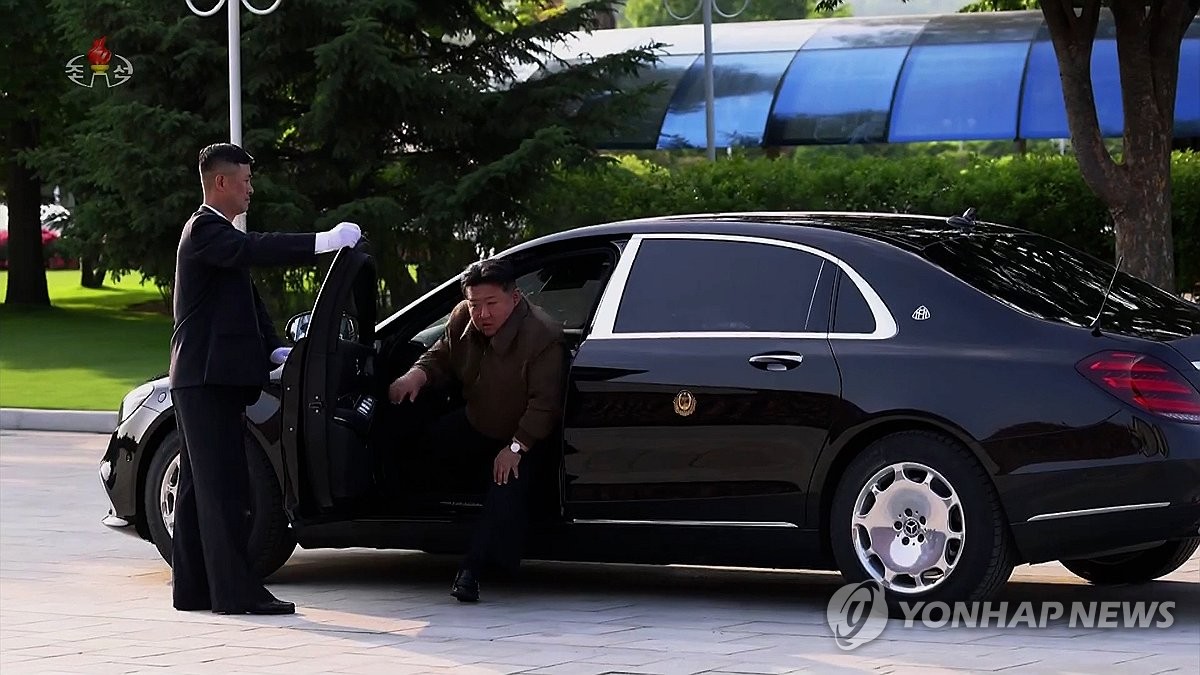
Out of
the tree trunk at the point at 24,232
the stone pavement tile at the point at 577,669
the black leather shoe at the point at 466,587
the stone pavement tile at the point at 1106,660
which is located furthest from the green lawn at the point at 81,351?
the stone pavement tile at the point at 1106,660

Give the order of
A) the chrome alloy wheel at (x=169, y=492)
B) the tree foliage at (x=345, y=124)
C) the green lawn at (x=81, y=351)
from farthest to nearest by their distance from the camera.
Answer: the tree foliage at (x=345, y=124) → the green lawn at (x=81, y=351) → the chrome alloy wheel at (x=169, y=492)

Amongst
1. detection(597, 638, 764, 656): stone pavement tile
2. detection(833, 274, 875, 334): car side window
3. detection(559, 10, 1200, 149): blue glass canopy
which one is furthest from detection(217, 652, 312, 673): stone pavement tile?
detection(559, 10, 1200, 149): blue glass canopy

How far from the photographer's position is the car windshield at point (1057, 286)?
7633 mm

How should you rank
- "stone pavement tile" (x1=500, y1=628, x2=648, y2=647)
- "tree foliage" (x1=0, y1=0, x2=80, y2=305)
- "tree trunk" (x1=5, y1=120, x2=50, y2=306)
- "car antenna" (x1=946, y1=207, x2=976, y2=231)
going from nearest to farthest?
"stone pavement tile" (x1=500, y1=628, x2=648, y2=647)
"car antenna" (x1=946, y1=207, x2=976, y2=231)
"tree foliage" (x1=0, y1=0, x2=80, y2=305)
"tree trunk" (x1=5, y1=120, x2=50, y2=306)

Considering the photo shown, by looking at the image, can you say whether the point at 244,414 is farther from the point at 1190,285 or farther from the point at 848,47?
→ the point at 848,47

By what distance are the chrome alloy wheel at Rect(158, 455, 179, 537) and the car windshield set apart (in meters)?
3.40

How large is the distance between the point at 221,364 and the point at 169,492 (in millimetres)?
1215

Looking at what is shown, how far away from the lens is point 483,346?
8445 millimetres

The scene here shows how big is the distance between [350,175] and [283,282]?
1.67 m

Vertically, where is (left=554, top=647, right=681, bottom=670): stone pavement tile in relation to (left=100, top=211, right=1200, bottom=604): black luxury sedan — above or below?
below

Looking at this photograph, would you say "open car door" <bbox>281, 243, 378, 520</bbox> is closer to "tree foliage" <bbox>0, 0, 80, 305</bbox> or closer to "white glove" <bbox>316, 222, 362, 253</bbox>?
"white glove" <bbox>316, 222, 362, 253</bbox>

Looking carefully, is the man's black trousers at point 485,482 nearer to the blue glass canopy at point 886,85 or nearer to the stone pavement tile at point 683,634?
the stone pavement tile at point 683,634

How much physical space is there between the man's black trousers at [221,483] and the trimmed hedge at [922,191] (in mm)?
13717

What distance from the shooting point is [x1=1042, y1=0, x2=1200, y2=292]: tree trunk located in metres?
16.2
